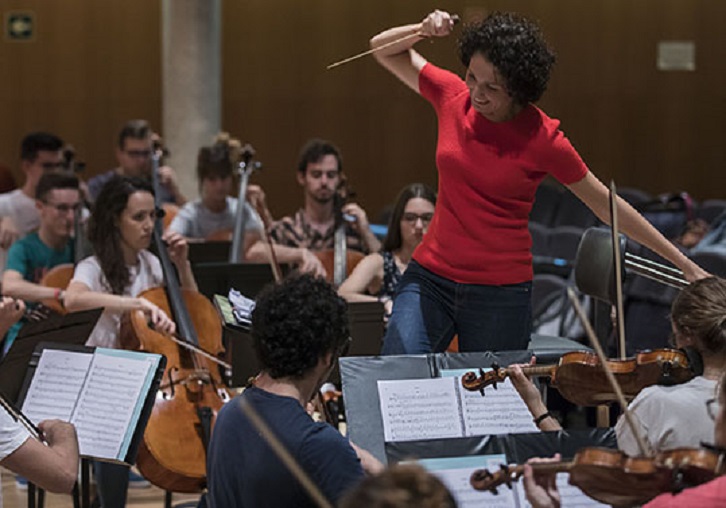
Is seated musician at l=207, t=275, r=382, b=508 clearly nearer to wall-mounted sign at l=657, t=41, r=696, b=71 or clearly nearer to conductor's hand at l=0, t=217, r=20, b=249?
conductor's hand at l=0, t=217, r=20, b=249

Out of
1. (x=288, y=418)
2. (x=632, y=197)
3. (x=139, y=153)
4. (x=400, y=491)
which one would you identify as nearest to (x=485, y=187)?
Result: (x=288, y=418)

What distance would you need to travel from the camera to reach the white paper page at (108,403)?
11.0ft

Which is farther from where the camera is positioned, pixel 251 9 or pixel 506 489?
pixel 251 9

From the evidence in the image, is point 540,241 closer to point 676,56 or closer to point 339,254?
point 339,254

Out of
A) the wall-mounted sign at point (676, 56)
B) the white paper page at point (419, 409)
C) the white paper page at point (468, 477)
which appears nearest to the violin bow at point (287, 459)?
the white paper page at point (468, 477)

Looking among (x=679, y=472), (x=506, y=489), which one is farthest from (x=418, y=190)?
(x=679, y=472)

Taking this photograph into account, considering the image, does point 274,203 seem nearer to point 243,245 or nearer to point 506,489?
point 243,245

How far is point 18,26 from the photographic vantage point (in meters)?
9.91

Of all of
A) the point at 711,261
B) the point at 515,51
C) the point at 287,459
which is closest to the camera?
the point at 287,459

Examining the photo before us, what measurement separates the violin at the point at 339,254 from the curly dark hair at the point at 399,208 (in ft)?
1.25

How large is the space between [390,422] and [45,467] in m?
0.77

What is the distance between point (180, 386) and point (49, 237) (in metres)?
1.54

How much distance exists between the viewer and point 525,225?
135 inches

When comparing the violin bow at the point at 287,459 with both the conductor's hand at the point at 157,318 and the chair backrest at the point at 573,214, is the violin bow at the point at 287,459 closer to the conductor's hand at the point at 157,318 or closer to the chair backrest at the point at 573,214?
the conductor's hand at the point at 157,318
